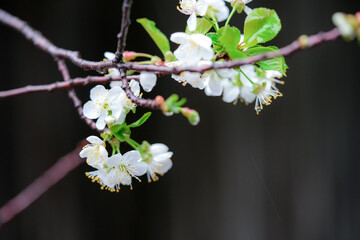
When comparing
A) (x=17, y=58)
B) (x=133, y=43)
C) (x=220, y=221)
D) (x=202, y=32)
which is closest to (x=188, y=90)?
(x=133, y=43)

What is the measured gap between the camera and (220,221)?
6.13 ft

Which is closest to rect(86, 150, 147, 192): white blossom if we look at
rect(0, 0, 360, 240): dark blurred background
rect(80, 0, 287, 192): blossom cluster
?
rect(80, 0, 287, 192): blossom cluster

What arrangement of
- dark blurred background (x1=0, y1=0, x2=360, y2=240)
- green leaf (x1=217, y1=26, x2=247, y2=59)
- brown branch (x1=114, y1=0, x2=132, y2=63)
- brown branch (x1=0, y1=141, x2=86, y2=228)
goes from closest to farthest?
1. brown branch (x1=114, y1=0, x2=132, y2=63)
2. green leaf (x1=217, y1=26, x2=247, y2=59)
3. brown branch (x1=0, y1=141, x2=86, y2=228)
4. dark blurred background (x1=0, y1=0, x2=360, y2=240)

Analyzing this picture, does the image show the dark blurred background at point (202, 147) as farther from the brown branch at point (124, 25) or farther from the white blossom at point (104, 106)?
the brown branch at point (124, 25)

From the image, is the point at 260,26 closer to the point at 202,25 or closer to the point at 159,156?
the point at 202,25

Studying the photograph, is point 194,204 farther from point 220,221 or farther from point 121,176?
point 121,176

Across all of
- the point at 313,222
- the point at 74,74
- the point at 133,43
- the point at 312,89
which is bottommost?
the point at 313,222

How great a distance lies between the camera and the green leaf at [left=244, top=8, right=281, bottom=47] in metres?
0.55

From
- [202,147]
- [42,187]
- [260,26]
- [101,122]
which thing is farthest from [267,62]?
[202,147]

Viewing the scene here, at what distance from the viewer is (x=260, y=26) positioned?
0.55 metres

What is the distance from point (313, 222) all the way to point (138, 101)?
5.31 ft

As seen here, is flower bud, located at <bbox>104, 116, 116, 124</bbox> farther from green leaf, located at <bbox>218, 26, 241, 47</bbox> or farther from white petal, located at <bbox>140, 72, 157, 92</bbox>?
green leaf, located at <bbox>218, 26, 241, 47</bbox>

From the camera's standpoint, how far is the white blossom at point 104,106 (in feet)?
1.78

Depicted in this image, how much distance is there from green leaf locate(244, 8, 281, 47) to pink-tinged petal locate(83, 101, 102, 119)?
0.81 ft
